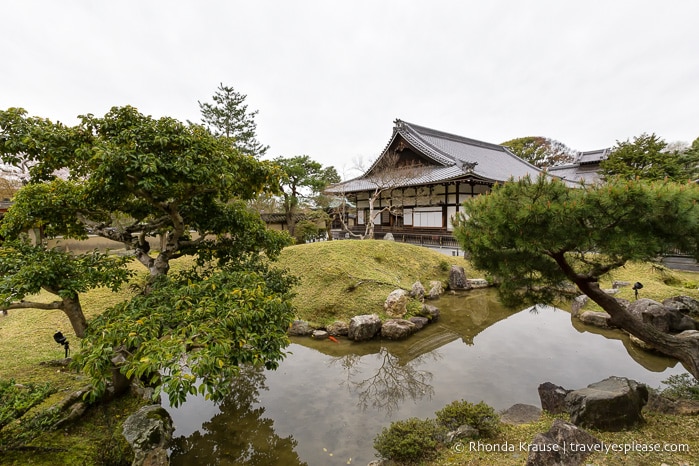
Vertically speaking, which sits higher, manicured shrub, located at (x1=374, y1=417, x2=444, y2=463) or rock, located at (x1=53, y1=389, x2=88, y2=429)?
rock, located at (x1=53, y1=389, x2=88, y2=429)

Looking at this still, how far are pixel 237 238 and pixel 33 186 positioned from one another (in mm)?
2669

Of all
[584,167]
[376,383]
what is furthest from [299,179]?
[584,167]

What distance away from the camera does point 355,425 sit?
16.0 ft

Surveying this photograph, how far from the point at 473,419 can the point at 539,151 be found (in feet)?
169

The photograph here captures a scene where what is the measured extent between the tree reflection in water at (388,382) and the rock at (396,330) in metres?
0.90

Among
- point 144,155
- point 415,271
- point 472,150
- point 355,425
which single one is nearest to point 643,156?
point 472,150

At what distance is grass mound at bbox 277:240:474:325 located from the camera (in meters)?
9.73

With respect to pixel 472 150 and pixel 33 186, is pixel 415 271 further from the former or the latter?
pixel 472 150

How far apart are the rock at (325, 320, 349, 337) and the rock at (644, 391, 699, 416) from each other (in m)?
6.03

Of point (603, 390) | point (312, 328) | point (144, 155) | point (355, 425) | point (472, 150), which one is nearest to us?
point (144, 155)

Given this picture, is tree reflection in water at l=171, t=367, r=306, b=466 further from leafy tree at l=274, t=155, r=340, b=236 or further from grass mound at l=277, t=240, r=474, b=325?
leafy tree at l=274, t=155, r=340, b=236

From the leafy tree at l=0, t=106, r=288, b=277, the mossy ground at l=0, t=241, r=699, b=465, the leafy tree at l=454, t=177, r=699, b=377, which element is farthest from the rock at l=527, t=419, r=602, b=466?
the leafy tree at l=0, t=106, r=288, b=277

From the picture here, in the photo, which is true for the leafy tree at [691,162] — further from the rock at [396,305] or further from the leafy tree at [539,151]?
the leafy tree at [539,151]

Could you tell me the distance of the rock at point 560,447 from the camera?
10.6 feet
